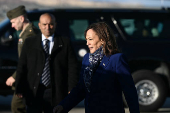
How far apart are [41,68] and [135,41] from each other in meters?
3.93

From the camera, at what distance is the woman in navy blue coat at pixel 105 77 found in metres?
3.78

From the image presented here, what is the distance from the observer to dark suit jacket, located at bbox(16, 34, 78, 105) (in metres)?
5.33

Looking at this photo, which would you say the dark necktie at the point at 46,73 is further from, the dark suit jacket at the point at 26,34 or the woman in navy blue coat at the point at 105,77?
the woman in navy blue coat at the point at 105,77

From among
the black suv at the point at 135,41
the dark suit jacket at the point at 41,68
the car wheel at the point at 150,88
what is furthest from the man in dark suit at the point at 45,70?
the car wheel at the point at 150,88

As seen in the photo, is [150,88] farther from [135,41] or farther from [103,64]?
[103,64]

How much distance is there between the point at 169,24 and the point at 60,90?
443cm

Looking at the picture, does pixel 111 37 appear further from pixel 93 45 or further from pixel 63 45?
pixel 63 45

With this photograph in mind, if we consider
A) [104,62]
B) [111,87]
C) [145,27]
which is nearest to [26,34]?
[104,62]

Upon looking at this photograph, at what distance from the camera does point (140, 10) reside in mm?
9242

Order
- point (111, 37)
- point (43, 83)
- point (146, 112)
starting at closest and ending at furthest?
1. point (111, 37)
2. point (43, 83)
3. point (146, 112)

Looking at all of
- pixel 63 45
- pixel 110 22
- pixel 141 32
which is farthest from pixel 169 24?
pixel 63 45

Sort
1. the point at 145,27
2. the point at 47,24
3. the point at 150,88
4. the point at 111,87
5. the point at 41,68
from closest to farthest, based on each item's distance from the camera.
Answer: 1. the point at 111,87
2. the point at 41,68
3. the point at 47,24
4. the point at 150,88
5. the point at 145,27

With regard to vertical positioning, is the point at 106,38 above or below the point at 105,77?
above

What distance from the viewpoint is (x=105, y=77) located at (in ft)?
12.6
